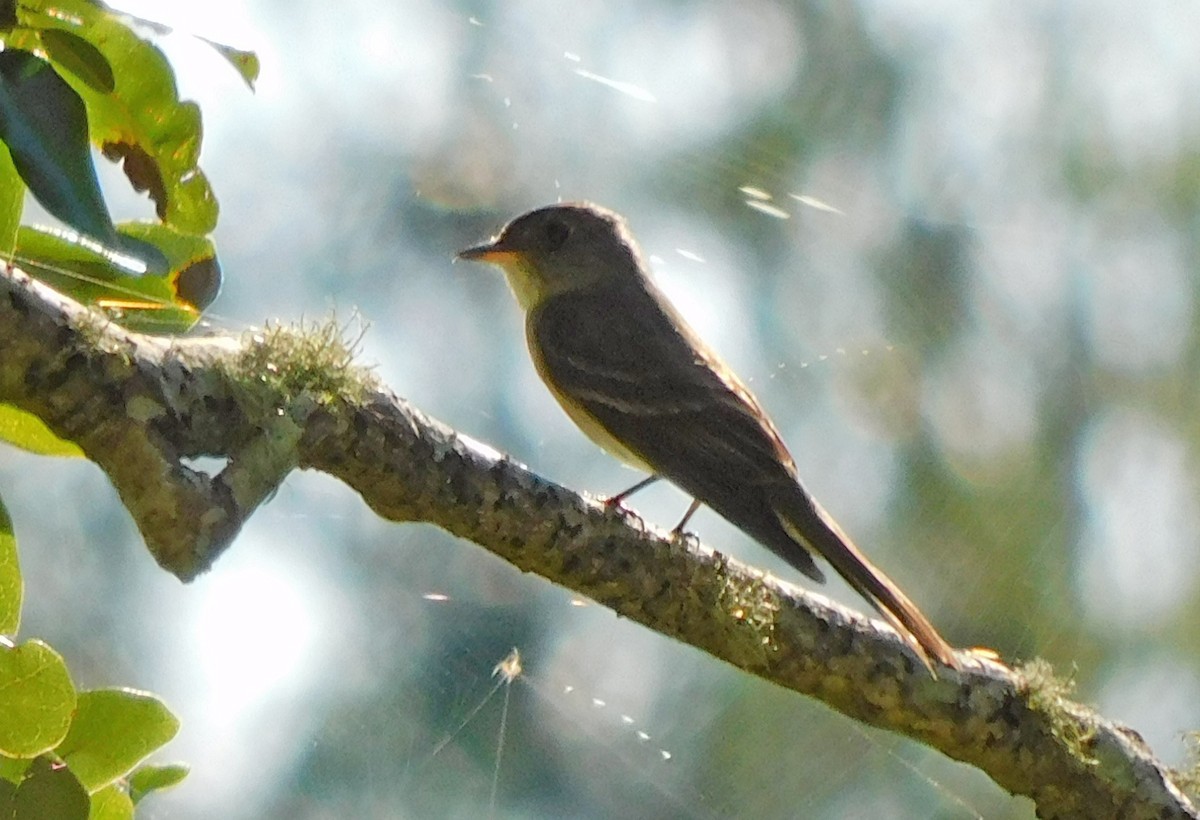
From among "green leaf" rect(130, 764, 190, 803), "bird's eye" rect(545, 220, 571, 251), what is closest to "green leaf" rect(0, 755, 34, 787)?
"green leaf" rect(130, 764, 190, 803)

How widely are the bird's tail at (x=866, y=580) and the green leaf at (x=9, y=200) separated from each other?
62.6 inches

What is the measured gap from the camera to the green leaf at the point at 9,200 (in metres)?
1.40

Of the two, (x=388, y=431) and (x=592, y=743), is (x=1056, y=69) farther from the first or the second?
(x=388, y=431)

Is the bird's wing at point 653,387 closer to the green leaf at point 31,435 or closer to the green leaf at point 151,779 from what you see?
the green leaf at point 31,435

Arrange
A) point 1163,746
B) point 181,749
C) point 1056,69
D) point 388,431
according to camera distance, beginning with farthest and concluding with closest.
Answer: point 1056,69 → point 1163,746 → point 181,749 → point 388,431

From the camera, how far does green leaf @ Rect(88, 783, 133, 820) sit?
4.29 ft

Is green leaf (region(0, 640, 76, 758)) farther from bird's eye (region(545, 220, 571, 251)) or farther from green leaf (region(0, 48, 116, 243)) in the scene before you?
bird's eye (region(545, 220, 571, 251))

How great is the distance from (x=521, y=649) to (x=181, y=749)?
0.67m

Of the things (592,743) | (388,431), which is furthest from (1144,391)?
(388,431)

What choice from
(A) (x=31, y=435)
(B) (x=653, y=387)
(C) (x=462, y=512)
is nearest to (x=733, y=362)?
(B) (x=653, y=387)

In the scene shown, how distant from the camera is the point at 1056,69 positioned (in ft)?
13.7

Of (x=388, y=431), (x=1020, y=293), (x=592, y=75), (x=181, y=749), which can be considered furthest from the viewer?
(x=1020, y=293)

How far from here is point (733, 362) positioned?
3.48 meters

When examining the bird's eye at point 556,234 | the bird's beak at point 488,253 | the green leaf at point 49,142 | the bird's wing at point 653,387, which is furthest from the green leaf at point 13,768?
the bird's eye at point 556,234
